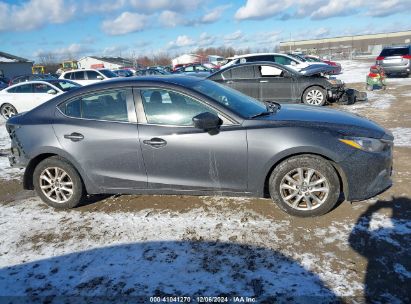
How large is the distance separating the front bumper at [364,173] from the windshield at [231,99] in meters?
1.18

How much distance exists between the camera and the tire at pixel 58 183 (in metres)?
4.04

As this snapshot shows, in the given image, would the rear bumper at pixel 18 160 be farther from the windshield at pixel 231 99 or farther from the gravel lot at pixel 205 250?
the windshield at pixel 231 99

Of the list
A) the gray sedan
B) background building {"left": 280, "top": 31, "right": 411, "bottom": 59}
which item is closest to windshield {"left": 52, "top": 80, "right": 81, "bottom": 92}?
the gray sedan

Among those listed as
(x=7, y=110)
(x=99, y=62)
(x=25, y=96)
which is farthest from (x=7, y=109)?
(x=99, y=62)

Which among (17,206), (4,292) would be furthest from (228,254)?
(17,206)

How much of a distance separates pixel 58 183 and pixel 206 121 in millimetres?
2098

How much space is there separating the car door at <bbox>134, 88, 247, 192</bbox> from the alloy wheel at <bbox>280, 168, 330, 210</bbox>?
1.50 ft

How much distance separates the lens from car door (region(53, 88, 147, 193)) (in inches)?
149

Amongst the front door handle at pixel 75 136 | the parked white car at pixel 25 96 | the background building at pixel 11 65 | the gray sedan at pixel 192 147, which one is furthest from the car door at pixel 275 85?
the background building at pixel 11 65

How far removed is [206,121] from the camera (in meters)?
3.42

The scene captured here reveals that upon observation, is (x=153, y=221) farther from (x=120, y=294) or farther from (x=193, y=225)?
(x=120, y=294)

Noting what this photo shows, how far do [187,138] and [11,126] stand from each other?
2.41m

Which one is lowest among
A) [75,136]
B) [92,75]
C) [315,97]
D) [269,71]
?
[315,97]

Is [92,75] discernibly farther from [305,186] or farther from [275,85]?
[305,186]
